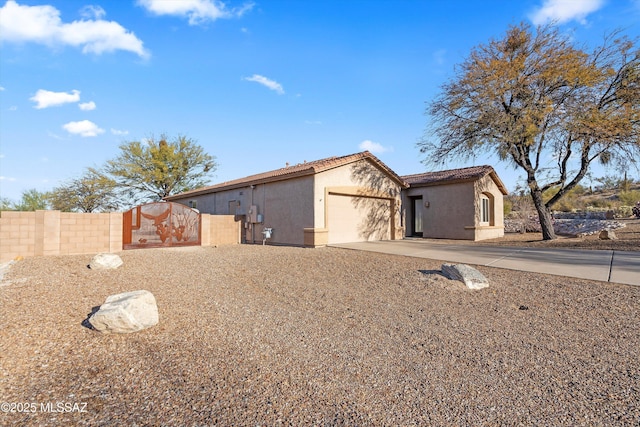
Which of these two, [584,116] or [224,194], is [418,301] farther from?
[224,194]

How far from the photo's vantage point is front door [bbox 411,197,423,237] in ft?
70.5

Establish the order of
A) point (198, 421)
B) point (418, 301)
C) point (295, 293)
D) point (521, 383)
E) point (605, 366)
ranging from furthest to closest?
point (295, 293) → point (418, 301) → point (605, 366) → point (521, 383) → point (198, 421)

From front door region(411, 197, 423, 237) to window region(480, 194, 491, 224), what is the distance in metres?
3.64

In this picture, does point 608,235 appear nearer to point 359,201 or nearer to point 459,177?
point 459,177

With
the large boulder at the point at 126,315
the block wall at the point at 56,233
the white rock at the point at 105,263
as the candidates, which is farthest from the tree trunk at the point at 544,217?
the block wall at the point at 56,233

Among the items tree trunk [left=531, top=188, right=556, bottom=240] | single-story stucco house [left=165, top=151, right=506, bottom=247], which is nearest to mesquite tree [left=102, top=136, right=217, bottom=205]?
single-story stucco house [left=165, top=151, right=506, bottom=247]

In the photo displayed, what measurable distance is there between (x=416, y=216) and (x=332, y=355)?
18.7 m

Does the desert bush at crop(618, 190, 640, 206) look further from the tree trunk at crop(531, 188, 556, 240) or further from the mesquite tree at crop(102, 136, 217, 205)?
the mesquite tree at crop(102, 136, 217, 205)

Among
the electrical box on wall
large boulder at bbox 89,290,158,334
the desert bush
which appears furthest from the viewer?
the desert bush

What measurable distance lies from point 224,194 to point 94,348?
677 inches

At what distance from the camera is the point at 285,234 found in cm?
1570

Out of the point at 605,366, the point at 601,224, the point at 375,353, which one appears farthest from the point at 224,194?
the point at 601,224

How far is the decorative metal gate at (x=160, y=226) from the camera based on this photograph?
544 inches

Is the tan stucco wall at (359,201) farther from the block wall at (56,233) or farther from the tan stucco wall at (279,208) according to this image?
the block wall at (56,233)
